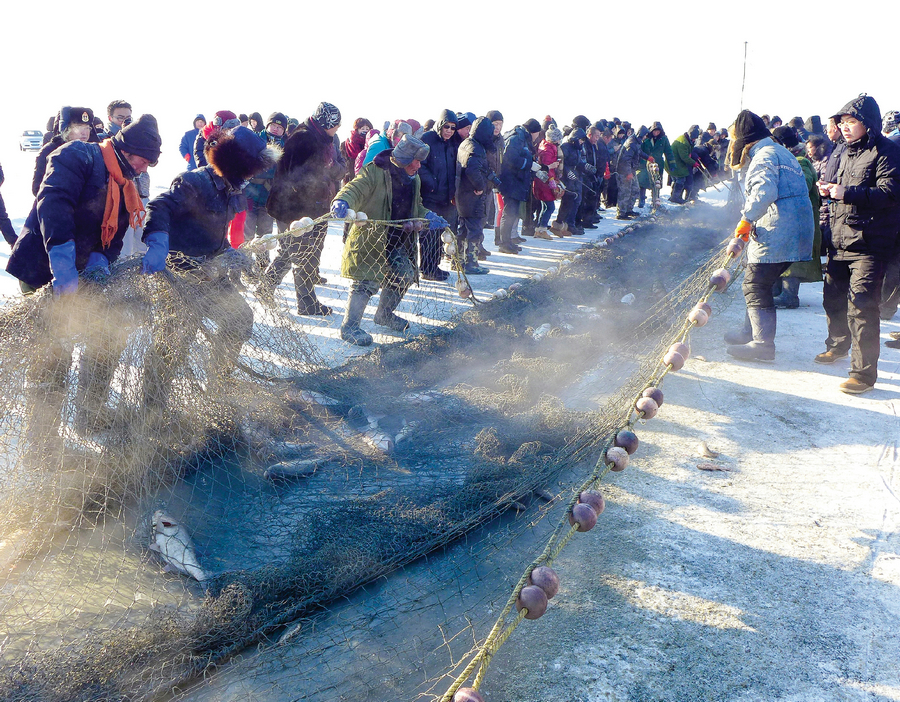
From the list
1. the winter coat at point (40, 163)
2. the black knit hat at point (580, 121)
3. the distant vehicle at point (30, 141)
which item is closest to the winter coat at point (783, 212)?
the winter coat at point (40, 163)

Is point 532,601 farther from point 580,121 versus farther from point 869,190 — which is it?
point 580,121

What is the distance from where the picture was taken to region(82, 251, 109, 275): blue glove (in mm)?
3143

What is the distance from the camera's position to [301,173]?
240 inches

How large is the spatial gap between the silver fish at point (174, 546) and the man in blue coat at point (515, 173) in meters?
7.64

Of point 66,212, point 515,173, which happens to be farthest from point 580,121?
point 66,212

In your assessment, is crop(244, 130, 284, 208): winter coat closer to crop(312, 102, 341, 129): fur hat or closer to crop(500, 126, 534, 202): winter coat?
crop(312, 102, 341, 129): fur hat

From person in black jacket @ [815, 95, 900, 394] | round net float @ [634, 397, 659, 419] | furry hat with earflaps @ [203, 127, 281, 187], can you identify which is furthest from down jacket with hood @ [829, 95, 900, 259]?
furry hat with earflaps @ [203, 127, 281, 187]

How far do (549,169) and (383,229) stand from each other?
6.43m

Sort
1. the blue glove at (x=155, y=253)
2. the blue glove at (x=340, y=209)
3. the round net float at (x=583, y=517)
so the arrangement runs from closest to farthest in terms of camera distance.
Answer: the round net float at (x=583, y=517) → the blue glove at (x=155, y=253) → the blue glove at (x=340, y=209)

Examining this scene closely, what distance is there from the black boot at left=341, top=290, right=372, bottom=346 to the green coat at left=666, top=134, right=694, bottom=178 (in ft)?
41.2

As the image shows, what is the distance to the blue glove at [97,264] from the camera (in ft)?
10.3

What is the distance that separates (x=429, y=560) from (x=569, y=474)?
102 centimetres

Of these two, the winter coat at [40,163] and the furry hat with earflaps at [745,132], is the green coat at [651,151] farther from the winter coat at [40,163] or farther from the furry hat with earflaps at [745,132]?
the winter coat at [40,163]

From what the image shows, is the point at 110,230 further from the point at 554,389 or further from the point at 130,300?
the point at 554,389
